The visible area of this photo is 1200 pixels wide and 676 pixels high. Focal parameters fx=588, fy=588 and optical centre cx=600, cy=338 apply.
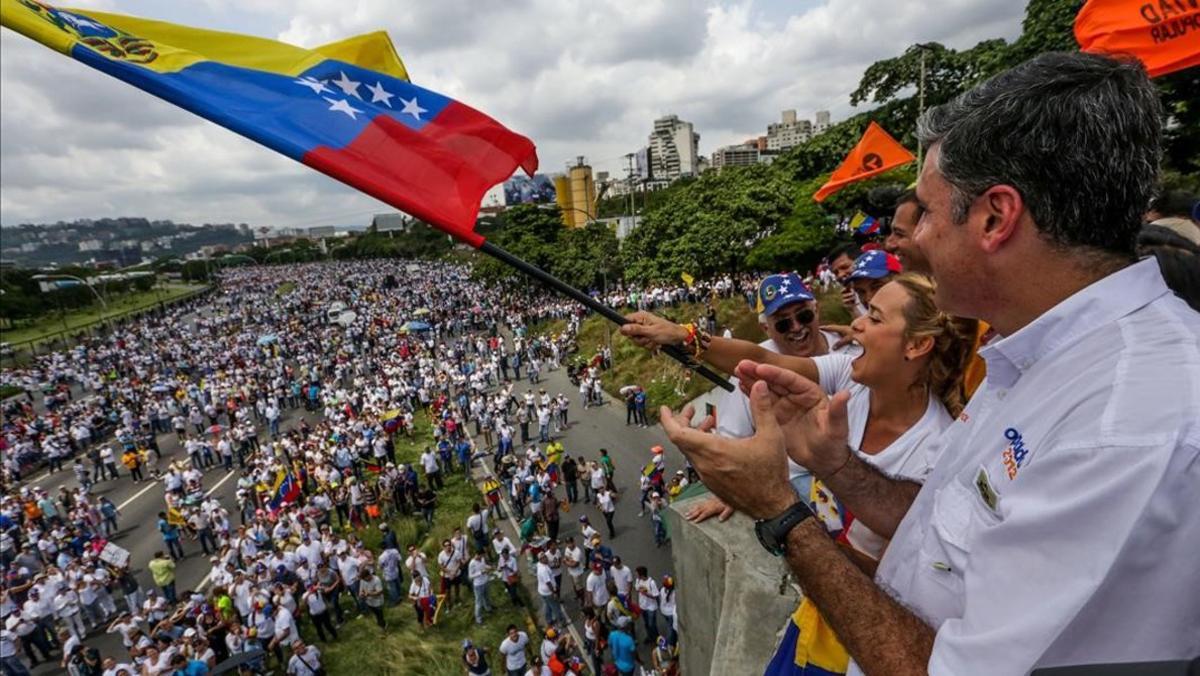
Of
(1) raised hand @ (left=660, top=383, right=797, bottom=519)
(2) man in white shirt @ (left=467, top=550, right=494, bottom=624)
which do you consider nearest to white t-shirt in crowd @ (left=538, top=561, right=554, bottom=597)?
(2) man in white shirt @ (left=467, top=550, right=494, bottom=624)

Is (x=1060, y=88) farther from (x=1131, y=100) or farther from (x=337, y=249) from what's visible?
(x=337, y=249)

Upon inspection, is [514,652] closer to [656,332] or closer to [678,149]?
[656,332]

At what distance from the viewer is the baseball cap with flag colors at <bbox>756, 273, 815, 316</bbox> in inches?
171

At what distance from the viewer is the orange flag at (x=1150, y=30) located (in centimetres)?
543

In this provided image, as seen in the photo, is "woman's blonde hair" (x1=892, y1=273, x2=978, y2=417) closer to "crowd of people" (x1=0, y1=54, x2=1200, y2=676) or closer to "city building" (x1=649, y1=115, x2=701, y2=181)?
"crowd of people" (x1=0, y1=54, x2=1200, y2=676)

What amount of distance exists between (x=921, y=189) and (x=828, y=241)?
28.9m

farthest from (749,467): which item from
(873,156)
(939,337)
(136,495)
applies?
(136,495)

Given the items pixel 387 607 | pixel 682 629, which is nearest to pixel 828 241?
pixel 387 607

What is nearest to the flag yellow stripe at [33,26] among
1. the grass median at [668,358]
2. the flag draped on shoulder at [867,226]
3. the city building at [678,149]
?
the flag draped on shoulder at [867,226]

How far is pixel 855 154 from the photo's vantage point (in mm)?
13547

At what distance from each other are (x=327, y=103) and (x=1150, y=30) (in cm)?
757

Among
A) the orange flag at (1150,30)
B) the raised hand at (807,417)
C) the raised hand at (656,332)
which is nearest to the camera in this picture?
the raised hand at (807,417)

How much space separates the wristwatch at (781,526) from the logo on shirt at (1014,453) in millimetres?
490

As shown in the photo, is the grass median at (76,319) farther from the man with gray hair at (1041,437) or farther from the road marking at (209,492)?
the man with gray hair at (1041,437)
